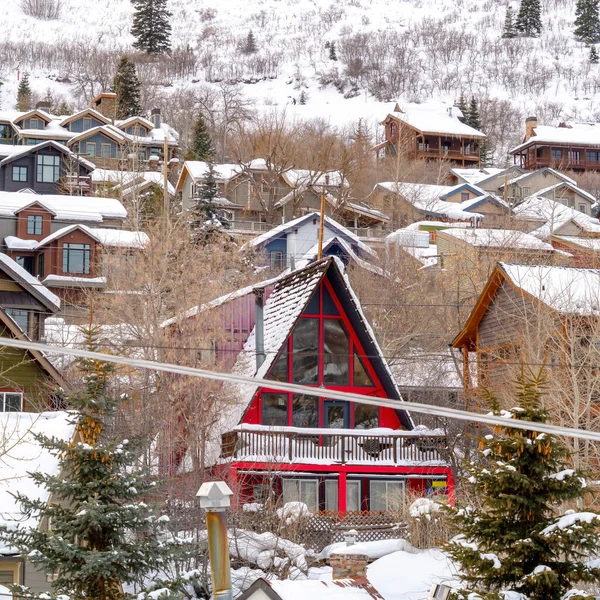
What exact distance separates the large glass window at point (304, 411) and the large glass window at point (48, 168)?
199 ft

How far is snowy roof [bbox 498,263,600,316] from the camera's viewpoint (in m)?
35.4

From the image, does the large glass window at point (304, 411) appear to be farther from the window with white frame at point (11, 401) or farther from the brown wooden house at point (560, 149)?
the brown wooden house at point (560, 149)

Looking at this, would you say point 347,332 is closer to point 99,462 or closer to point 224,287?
point 224,287

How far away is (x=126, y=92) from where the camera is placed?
12650 centimetres

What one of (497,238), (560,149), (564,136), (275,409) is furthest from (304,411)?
(564,136)

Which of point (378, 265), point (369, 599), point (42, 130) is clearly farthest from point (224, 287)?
point (42, 130)

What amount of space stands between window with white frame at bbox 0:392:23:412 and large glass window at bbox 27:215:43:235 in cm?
3516

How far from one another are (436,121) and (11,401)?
323 ft

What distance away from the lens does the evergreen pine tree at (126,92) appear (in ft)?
409

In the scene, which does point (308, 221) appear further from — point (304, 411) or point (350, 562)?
point (350, 562)

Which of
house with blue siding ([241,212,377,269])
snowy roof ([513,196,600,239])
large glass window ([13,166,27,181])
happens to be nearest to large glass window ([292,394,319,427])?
house with blue siding ([241,212,377,269])

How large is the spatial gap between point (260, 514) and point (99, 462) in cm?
1198

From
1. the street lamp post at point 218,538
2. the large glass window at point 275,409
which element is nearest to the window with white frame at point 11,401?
the large glass window at point 275,409

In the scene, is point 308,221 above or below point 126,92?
below
